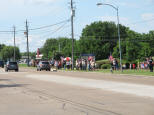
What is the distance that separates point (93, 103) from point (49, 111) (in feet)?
7.62

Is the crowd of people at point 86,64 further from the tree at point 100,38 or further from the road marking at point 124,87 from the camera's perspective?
the tree at point 100,38

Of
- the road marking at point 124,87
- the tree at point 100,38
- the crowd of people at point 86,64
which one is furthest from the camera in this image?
the tree at point 100,38

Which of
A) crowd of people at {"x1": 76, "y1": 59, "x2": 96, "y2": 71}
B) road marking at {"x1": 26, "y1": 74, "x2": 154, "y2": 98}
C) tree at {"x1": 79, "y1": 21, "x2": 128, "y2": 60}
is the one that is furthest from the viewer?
tree at {"x1": 79, "y1": 21, "x2": 128, "y2": 60}

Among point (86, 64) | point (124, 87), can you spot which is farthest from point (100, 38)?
point (124, 87)

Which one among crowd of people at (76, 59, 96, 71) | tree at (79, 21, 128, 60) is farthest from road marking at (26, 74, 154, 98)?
tree at (79, 21, 128, 60)

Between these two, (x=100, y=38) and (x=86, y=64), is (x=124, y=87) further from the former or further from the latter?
(x=100, y=38)

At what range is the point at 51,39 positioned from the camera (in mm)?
189875

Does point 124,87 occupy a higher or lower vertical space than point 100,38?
lower

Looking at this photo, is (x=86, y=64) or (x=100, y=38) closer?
(x=86, y=64)

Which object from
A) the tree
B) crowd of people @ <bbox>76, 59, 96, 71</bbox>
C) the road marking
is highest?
the tree

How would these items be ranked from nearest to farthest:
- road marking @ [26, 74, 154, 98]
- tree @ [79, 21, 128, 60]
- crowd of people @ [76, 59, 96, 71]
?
road marking @ [26, 74, 154, 98] → crowd of people @ [76, 59, 96, 71] → tree @ [79, 21, 128, 60]

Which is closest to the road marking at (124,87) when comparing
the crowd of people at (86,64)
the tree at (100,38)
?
the crowd of people at (86,64)

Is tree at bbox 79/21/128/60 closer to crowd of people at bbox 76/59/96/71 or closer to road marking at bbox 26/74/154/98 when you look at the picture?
crowd of people at bbox 76/59/96/71

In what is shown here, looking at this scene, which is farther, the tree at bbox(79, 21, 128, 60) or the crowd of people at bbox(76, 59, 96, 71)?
the tree at bbox(79, 21, 128, 60)
